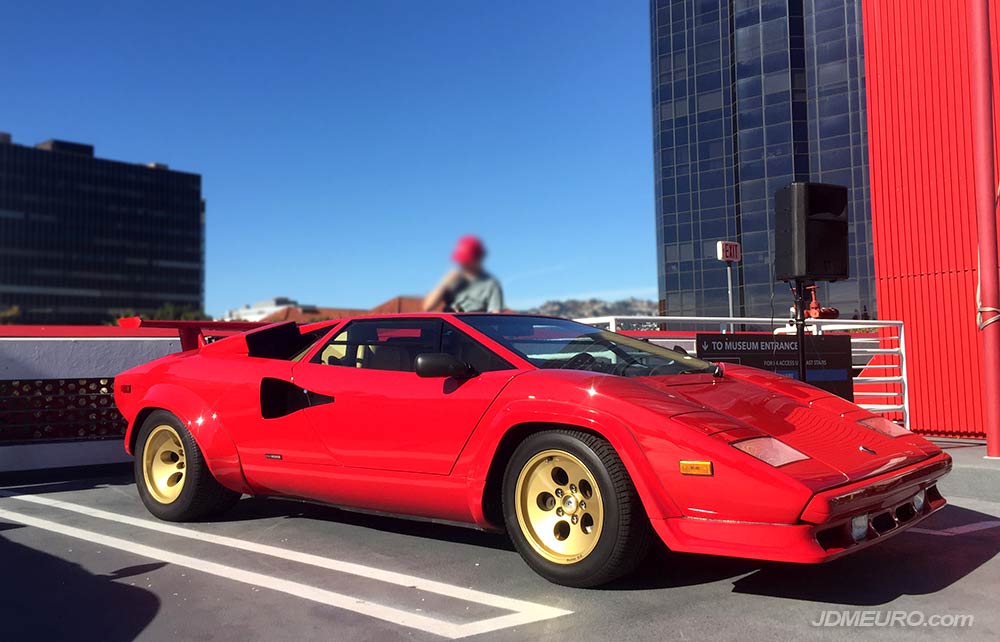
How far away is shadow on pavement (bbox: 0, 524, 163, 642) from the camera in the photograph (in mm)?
3088

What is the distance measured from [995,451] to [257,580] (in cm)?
622

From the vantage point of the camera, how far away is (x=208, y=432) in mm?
4957

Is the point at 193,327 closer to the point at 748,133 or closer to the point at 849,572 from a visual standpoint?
the point at 849,572

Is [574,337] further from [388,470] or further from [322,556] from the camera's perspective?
[322,556]

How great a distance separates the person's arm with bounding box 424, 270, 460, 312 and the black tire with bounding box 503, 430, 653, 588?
1.14m

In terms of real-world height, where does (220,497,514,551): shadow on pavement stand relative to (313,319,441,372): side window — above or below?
below

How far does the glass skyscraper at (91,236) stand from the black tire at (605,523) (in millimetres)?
126760

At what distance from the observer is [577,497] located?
357cm

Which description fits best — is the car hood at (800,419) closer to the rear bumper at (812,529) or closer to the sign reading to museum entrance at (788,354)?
the rear bumper at (812,529)

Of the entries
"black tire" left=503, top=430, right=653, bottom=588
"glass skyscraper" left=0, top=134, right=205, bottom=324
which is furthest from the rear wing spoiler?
"glass skyscraper" left=0, top=134, right=205, bottom=324

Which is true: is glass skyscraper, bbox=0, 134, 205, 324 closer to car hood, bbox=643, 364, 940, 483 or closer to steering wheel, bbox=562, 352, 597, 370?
steering wheel, bbox=562, 352, 597, 370

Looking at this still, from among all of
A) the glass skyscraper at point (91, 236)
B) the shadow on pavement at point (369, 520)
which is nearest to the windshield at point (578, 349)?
the shadow on pavement at point (369, 520)

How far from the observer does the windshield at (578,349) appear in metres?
4.03

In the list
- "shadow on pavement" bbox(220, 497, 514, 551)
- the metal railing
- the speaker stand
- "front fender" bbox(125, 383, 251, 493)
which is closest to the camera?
"shadow on pavement" bbox(220, 497, 514, 551)
